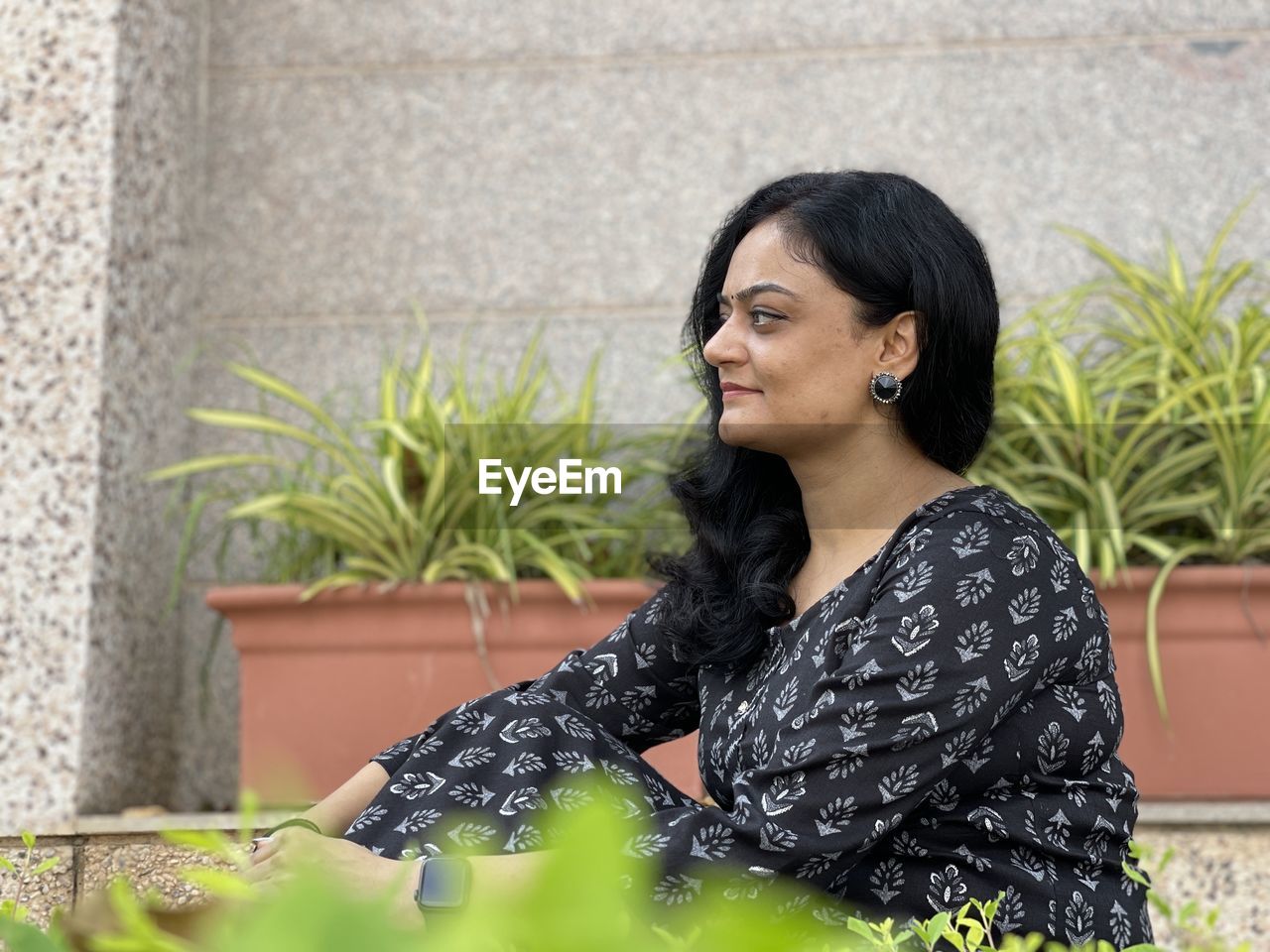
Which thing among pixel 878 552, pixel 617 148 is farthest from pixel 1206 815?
pixel 617 148

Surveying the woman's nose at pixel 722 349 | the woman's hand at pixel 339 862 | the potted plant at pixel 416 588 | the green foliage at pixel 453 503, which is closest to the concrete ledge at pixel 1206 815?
the potted plant at pixel 416 588

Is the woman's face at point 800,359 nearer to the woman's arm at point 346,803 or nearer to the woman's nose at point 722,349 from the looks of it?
the woman's nose at point 722,349

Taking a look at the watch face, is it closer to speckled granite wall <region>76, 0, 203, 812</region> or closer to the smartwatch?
the smartwatch

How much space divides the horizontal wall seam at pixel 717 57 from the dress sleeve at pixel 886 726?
226 centimetres

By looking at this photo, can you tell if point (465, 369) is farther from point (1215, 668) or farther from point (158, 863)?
point (158, 863)

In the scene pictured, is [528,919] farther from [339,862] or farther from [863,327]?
[863,327]

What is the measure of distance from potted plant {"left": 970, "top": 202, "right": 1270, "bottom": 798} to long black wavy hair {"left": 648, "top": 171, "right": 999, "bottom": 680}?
0.84 metres

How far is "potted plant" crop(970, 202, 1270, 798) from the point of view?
268 centimetres

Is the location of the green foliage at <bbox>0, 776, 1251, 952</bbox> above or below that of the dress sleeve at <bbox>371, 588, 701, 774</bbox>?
above

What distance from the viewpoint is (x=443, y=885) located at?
1063mm

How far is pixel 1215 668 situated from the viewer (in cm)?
268

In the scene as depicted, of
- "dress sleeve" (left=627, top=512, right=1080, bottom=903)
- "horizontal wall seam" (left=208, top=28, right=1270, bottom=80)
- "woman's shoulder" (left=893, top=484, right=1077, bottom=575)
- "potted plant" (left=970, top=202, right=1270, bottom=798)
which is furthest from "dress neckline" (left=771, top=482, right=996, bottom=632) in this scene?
"horizontal wall seam" (left=208, top=28, right=1270, bottom=80)

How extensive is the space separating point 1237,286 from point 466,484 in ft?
6.00

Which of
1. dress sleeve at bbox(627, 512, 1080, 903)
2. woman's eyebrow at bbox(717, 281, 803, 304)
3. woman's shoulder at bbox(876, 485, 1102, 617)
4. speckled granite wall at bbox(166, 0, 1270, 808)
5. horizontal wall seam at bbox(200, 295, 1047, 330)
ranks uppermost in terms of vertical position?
speckled granite wall at bbox(166, 0, 1270, 808)
